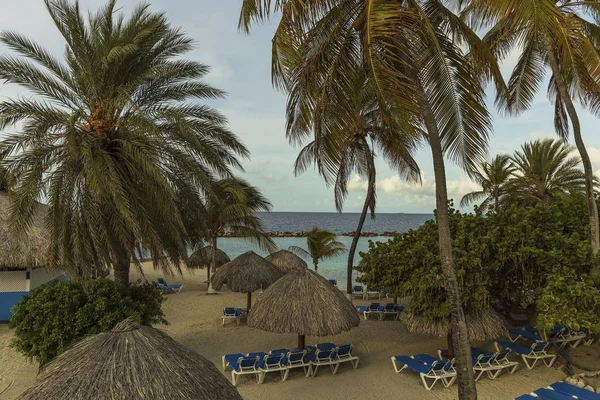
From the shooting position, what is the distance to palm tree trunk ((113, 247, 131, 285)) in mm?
9219

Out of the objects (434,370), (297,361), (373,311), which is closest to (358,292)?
(373,311)

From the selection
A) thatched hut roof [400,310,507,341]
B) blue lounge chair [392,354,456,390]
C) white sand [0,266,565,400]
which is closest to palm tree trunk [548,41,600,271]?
thatched hut roof [400,310,507,341]

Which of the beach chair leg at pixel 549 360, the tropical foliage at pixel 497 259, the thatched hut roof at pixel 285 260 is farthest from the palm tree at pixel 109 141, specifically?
the thatched hut roof at pixel 285 260

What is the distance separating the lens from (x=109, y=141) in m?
8.62

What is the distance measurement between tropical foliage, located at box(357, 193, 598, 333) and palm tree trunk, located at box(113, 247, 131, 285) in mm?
5972

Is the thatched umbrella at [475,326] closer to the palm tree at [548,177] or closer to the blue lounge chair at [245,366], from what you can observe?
the blue lounge chair at [245,366]

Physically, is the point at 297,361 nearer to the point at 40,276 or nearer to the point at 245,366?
the point at 245,366

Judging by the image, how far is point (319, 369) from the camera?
9555 mm

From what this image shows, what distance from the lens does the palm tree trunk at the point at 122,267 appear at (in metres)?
9.22

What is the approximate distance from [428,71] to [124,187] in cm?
650

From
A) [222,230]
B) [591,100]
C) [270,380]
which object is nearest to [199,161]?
[270,380]

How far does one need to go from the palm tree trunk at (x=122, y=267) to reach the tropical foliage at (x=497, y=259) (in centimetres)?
597

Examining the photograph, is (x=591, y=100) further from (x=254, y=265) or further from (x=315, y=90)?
(x=254, y=265)

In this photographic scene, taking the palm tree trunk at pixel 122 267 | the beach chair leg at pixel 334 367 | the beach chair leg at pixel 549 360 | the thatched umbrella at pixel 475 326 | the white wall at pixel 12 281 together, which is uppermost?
the palm tree trunk at pixel 122 267
